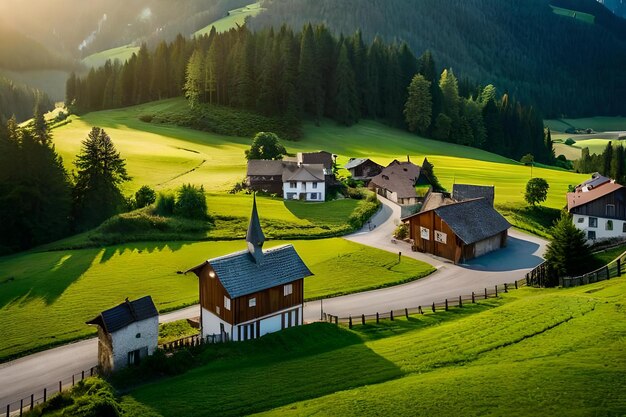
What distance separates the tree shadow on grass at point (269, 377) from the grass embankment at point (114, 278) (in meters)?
12.7

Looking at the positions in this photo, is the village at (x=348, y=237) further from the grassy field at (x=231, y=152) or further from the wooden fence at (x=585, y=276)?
the grassy field at (x=231, y=152)

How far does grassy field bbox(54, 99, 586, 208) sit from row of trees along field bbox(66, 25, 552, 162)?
6.09 m

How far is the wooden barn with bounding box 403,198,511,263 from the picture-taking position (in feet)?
201

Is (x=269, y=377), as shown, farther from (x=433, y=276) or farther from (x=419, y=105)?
(x=419, y=105)

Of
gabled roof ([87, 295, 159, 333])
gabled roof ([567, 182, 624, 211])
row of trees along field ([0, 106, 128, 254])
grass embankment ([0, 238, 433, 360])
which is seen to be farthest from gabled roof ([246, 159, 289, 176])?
gabled roof ([87, 295, 159, 333])

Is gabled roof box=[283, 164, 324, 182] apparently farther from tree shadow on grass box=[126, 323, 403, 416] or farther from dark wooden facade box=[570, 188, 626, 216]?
tree shadow on grass box=[126, 323, 403, 416]

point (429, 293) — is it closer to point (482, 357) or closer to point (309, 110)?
point (482, 357)

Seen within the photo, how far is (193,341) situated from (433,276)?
967 inches

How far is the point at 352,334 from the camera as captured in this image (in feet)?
129

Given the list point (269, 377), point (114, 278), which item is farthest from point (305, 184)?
point (269, 377)

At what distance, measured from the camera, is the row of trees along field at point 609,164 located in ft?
366

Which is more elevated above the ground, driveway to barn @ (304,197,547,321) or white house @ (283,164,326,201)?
white house @ (283,164,326,201)

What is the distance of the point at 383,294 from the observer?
50031mm

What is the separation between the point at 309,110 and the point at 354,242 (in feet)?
264
